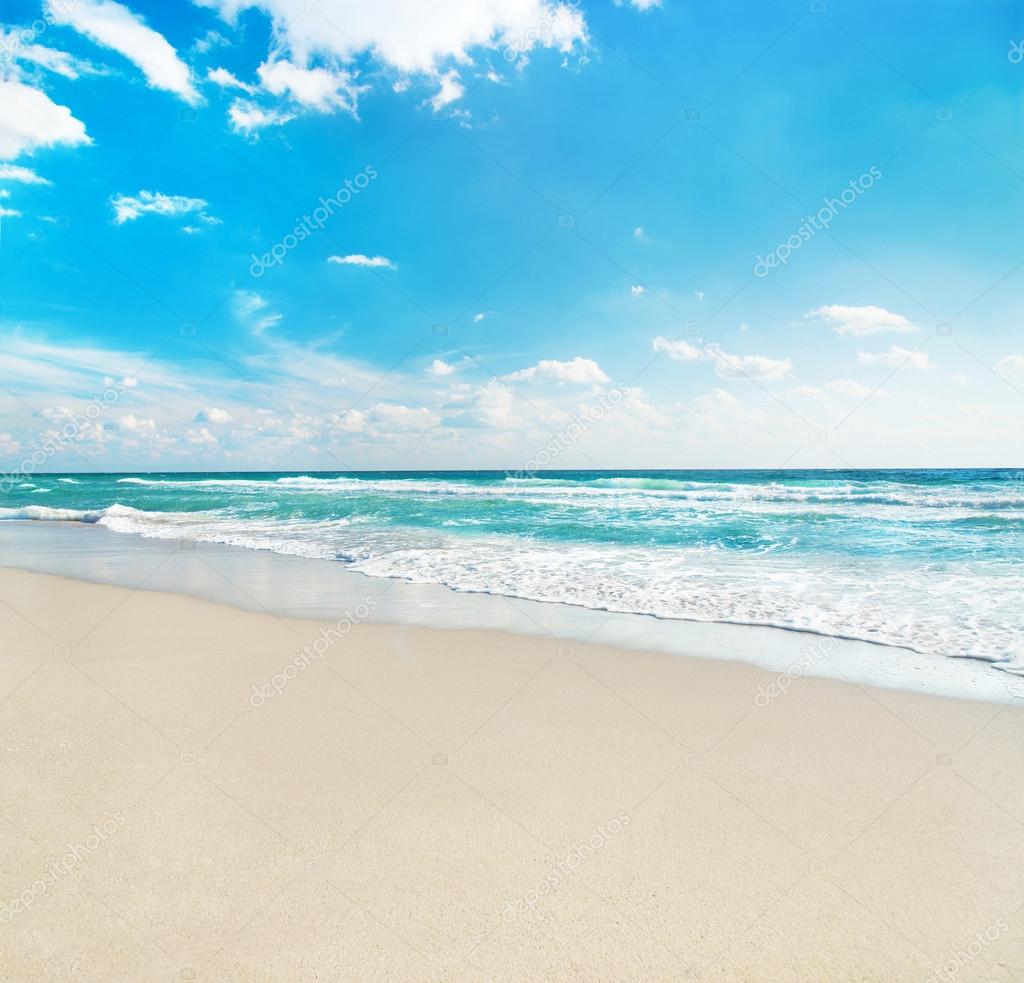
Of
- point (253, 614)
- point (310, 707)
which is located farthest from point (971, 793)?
point (253, 614)

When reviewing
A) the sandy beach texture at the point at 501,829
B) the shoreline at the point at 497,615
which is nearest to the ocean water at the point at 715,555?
the shoreline at the point at 497,615

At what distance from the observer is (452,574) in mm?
8922

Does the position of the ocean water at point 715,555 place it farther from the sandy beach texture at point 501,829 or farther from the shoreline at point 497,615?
the sandy beach texture at point 501,829

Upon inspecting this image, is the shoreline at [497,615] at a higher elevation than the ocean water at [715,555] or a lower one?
lower

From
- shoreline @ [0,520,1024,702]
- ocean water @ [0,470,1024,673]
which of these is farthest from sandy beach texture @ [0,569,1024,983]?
ocean water @ [0,470,1024,673]

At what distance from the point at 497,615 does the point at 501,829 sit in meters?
3.88

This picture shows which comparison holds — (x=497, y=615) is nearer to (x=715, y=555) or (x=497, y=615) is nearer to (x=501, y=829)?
(x=501, y=829)

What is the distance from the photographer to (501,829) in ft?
8.52

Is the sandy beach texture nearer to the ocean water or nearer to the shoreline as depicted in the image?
the shoreline

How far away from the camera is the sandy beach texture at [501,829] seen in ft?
6.47

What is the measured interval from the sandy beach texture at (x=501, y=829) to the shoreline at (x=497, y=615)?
20.0 inches

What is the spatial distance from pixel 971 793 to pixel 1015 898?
788 millimetres

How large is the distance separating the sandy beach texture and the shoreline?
51 centimetres

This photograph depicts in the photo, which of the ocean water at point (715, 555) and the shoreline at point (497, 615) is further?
the ocean water at point (715, 555)
